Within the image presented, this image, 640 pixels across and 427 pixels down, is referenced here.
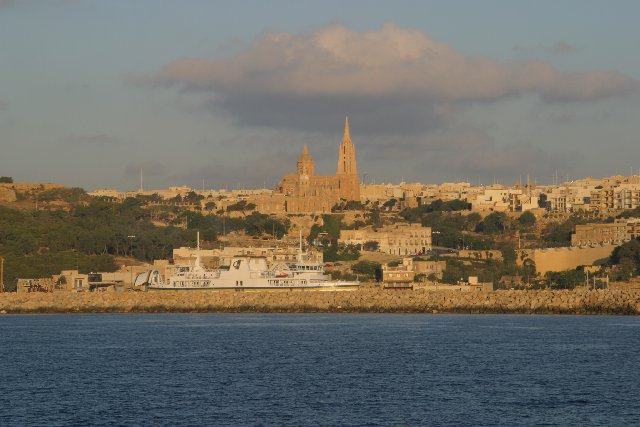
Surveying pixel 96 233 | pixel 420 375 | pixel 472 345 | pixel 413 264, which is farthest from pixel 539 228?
pixel 420 375

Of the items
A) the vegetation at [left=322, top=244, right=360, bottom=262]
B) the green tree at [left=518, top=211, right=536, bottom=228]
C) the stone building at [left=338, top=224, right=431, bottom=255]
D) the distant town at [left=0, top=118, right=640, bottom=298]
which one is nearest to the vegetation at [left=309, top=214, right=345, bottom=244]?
the distant town at [left=0, top=118, right=640, bottom=298]

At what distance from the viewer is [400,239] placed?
148 metres

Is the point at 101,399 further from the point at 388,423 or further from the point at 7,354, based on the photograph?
the point at 7,354

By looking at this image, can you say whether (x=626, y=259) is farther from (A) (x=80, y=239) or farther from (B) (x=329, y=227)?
(B) (x=329, y=227)

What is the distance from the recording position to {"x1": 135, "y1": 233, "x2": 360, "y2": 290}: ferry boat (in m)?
91.7

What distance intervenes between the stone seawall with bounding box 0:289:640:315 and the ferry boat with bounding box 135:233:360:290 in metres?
2.05

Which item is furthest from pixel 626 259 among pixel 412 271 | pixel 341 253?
pixel 341 253

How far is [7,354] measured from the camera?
51.0m

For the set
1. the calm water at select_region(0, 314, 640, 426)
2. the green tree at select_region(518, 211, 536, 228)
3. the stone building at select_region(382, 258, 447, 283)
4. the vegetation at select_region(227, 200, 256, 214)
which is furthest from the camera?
the vegetation at select_region(227, 200, 256, 214)

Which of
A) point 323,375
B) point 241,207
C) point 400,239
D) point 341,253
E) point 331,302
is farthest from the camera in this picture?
point 241,207

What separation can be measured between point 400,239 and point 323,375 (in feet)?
345

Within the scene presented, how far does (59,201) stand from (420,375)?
12360cm

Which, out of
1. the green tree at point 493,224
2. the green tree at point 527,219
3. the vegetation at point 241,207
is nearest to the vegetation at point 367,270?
the green tree at point 493,224

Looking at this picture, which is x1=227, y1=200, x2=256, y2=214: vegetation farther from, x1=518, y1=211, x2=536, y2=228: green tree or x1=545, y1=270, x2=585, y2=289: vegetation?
x1=545, y1=270, x2=585, y2=289: vegetation
